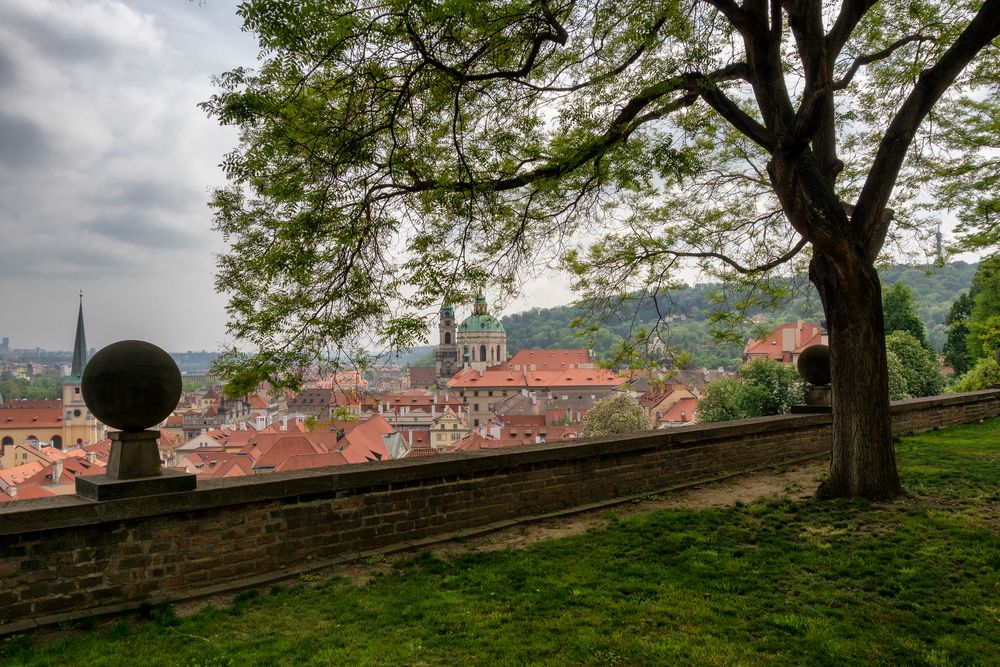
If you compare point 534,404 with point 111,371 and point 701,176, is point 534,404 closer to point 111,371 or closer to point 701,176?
point 701,176

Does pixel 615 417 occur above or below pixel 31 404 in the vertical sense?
below

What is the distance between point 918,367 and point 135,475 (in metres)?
39.6

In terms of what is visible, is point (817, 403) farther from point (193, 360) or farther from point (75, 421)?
point (75, 421)

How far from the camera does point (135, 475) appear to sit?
459 centimetres

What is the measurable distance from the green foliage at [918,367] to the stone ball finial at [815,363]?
27970 mm

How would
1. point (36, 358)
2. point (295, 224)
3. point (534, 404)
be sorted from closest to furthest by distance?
1. point (295, 224)
2. point (36, 358)
3. point (534, 404)

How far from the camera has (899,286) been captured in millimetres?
34469

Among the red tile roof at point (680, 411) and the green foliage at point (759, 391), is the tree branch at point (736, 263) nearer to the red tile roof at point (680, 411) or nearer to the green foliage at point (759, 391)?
the green foliage at point (759, 391)

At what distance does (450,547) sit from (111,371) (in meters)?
3.12

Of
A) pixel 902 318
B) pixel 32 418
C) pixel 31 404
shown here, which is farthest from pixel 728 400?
pixel 31 404

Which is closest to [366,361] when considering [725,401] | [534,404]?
[725,401]

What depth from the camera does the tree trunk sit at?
6.90 metres

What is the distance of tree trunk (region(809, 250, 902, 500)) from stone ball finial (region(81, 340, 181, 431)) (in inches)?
257

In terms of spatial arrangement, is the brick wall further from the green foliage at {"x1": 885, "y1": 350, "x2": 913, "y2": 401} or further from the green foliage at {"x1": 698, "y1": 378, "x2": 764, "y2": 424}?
the green foliage at {"x1": 698, "y1": 378, "x2": 764, "y2": 424}
